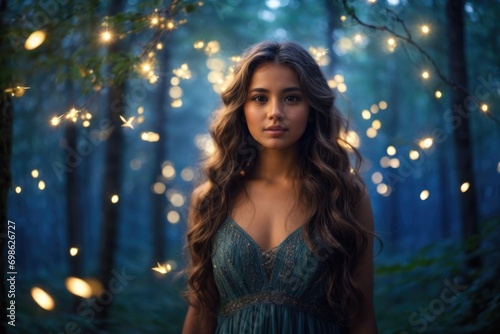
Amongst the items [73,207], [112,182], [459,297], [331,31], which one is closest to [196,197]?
[459,297]

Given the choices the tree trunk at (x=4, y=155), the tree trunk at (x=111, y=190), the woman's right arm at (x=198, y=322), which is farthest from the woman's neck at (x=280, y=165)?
the tree trunk at (x=111, y=190)

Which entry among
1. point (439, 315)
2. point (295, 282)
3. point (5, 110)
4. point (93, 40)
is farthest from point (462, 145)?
point (5, 110)

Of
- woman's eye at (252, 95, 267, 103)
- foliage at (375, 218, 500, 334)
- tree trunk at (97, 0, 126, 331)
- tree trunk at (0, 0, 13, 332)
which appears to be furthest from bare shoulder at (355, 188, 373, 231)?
tree trunk at (97, 0, 126, 331)

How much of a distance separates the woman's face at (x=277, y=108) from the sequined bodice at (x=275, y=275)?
19.9 inches

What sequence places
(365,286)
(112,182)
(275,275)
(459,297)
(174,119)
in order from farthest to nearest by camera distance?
1. (174,119)
2. (112,182)
3. (459,297)
4. (365,286)
5. (275,275)

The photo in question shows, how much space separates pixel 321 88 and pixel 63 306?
23.1 ft

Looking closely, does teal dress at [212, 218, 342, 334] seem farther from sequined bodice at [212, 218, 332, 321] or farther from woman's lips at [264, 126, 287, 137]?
woman's lips at [264, 126, 287, 137]

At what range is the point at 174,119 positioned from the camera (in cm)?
1560

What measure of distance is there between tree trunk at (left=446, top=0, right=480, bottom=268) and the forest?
0.5 inches

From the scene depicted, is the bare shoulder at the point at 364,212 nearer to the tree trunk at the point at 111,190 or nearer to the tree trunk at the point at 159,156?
the tree trunk at the point at 111,190

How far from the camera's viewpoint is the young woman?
8.20 feet

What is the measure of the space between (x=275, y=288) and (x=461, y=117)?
2679 mm

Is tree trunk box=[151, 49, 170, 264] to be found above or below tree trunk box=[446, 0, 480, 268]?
below

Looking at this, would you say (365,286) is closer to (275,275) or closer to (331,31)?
(275,275)
